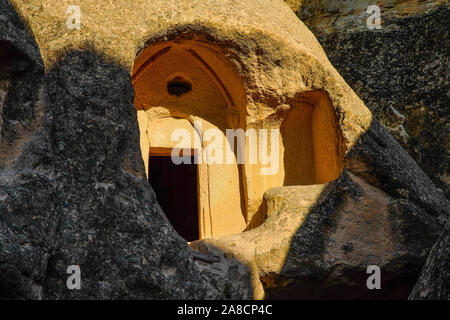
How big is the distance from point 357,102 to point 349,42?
89.2 inches

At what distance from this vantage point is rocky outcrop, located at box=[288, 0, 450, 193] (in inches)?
279

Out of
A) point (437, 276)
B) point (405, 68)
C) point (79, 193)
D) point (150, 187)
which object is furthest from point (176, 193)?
point (437, 276)

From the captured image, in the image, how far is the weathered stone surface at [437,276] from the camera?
3523 mm

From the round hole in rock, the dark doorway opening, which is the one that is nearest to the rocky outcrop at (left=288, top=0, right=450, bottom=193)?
the round hole in rock

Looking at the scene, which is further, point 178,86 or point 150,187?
→ point 178,86

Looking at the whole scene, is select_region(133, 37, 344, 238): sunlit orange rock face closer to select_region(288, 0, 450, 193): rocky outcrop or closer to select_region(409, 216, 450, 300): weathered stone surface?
select_region(288, 0, 450, 193): rocky outcrop

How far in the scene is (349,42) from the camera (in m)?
7.84

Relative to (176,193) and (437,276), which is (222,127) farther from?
(176,193)

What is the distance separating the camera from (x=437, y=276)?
11.9 feet

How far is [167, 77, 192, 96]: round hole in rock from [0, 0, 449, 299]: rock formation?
0.39 meters

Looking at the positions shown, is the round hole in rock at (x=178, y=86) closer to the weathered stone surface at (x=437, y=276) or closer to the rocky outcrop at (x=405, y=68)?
the rocky outcrop at (x=405, y=68)

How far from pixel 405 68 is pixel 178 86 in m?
2.64
